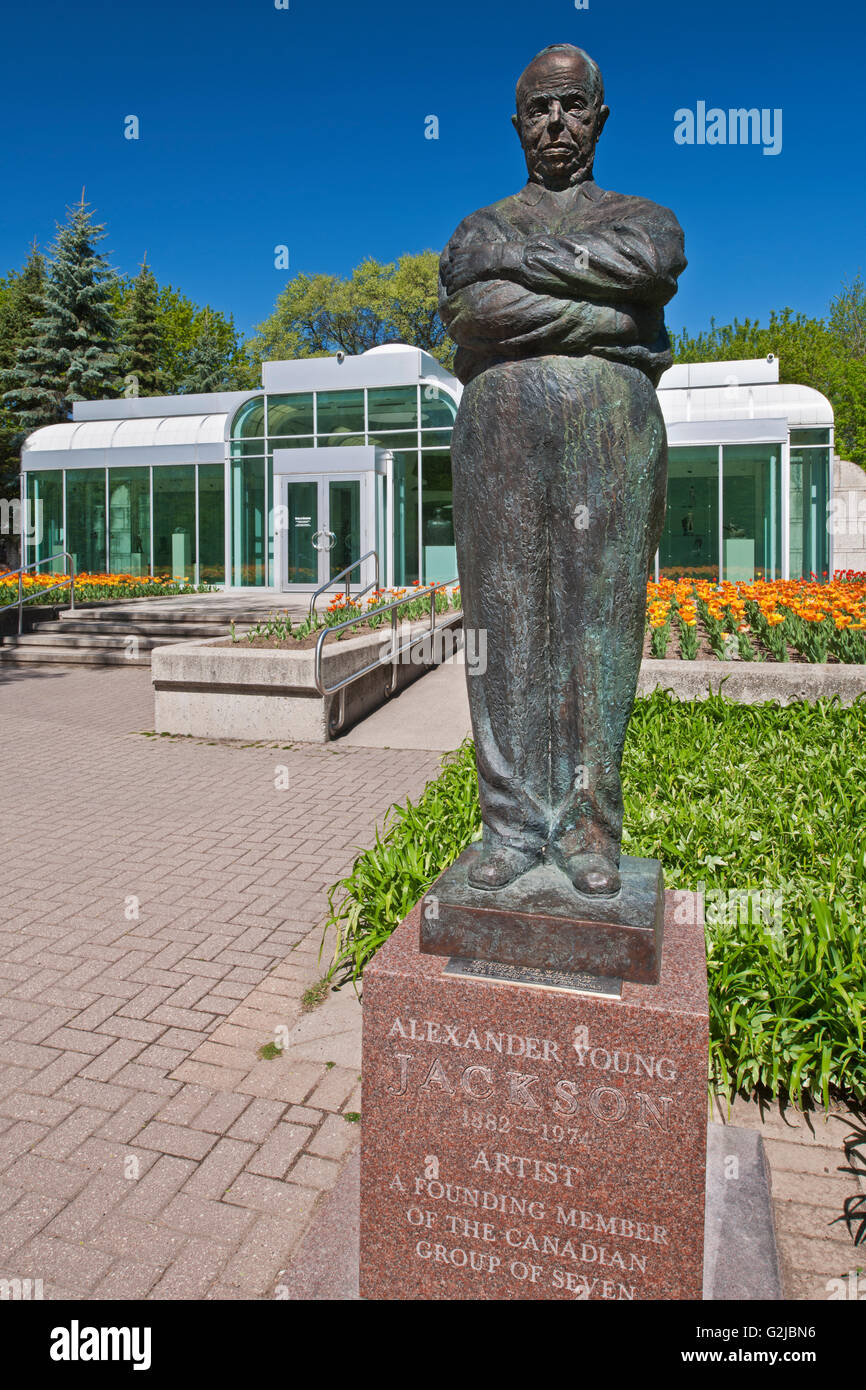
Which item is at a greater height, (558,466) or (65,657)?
(558,466)

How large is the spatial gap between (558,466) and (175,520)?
2271 cm

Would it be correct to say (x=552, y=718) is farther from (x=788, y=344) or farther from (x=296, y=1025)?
(x=788, y=344)

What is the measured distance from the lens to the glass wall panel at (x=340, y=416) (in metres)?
20.8

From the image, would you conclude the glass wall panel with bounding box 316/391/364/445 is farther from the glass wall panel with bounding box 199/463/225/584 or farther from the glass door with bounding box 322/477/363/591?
the glass wall panel with bounding box 199/463/225/584

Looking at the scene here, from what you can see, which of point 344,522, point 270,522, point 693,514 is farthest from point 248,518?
point 693,514

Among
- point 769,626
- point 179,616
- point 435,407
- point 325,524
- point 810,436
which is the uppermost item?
point 435,407

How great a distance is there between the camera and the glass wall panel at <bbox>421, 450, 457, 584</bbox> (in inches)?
809

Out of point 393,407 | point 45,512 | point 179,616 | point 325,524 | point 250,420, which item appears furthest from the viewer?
point 45,512

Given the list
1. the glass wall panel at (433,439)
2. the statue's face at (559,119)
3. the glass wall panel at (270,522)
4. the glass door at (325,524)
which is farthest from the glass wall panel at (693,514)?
the statue's face at (559,119)

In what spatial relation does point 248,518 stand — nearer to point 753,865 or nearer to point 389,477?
point 389,477

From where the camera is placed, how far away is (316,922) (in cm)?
461

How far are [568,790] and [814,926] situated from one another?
1.58 m

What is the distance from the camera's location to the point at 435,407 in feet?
67.4


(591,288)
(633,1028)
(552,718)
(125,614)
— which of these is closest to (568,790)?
(552,718)
